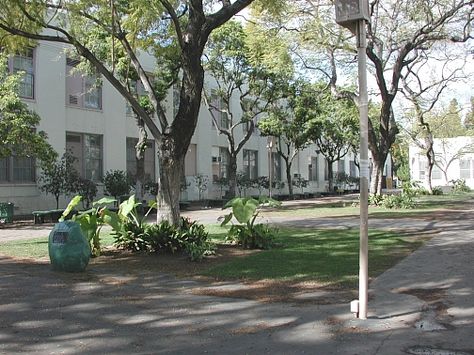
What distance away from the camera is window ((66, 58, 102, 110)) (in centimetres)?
2544

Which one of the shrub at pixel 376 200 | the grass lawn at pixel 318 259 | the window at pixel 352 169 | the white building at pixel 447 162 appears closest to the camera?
the grass lawn at pixel 318 259

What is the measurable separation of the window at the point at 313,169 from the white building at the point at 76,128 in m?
17.8

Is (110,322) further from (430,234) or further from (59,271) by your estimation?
(430,234)

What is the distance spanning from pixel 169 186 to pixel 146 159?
19632 mm

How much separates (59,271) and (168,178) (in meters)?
3.04

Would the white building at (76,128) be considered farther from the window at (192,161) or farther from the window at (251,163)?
the window at (251,163)

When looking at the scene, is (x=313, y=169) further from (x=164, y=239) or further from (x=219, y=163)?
(x=164, y=239)

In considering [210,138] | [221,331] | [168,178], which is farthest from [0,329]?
[210,138]

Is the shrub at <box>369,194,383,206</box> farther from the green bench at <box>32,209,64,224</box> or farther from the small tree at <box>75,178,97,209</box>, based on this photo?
the green bench at <box>32,209,64,224</box>

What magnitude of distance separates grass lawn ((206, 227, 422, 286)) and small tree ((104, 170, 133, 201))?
12.8 m

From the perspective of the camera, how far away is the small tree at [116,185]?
2516cm

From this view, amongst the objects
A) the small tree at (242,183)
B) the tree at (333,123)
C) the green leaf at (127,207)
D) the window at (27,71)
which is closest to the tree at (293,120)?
the tree at (333,123)

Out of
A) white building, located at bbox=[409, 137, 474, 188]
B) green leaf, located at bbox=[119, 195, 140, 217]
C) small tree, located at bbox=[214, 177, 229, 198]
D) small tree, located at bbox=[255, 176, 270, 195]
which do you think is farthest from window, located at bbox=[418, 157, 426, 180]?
green leaf, located at bbox=[119, 195, 140, 217]

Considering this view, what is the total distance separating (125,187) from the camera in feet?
83.5
